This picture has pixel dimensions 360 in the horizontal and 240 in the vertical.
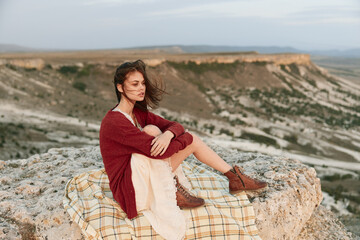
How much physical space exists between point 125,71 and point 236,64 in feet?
142

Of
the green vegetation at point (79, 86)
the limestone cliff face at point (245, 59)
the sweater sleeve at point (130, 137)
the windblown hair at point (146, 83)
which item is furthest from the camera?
the limestone cliff face at point (245, 59)

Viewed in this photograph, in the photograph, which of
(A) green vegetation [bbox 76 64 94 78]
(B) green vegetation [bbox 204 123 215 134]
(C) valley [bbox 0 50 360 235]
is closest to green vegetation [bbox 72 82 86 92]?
(C) valley [bbox 0 50 360 235]

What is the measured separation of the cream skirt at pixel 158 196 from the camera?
3139 mm

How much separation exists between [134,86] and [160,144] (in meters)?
0.78

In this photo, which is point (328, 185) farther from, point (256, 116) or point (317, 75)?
point (317, 75)

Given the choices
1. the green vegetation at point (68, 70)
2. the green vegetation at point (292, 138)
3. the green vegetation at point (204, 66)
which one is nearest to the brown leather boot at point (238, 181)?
the green vegetation at point (292, 138)

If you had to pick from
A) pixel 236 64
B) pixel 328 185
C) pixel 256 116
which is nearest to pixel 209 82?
pixel 236 64

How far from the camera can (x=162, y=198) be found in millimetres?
3207

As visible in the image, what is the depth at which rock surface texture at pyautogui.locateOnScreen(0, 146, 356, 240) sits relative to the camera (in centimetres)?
351

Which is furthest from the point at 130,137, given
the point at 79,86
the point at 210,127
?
the point at 79,86

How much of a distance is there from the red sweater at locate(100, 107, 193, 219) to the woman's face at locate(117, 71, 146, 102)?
32 centimetres

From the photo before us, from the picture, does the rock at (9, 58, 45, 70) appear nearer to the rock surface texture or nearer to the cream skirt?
the rock surface texture

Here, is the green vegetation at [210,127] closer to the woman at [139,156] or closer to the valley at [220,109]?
the valley at [220,109]

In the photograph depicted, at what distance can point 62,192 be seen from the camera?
4105 mm
